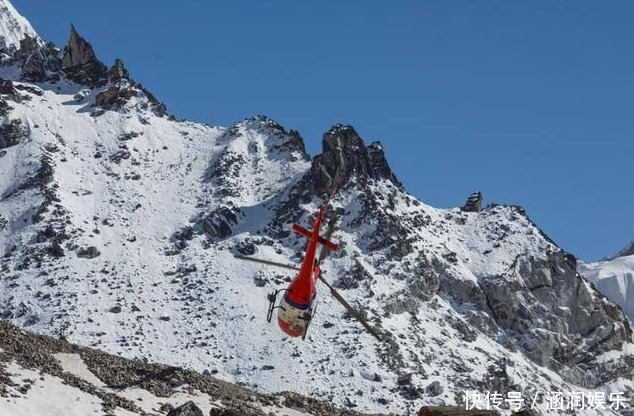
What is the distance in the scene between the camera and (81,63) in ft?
586

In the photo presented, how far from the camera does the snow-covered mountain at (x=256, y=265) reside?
352 feet

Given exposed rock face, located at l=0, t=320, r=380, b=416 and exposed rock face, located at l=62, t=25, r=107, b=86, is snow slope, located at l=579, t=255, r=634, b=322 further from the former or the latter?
exposed rock face, located at l=0, t=320, r=380, b=416

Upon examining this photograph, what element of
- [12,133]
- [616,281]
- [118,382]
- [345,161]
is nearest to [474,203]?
[345,161]

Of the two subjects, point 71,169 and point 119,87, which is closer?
point 71,169

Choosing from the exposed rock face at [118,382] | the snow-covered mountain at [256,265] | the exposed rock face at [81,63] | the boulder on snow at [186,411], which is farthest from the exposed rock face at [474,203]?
the boulder on snow at [186,411]

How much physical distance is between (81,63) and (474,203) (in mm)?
76344

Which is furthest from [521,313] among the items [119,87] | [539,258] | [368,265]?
[119,87]

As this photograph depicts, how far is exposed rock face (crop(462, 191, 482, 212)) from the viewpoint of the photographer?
159750 millimetres

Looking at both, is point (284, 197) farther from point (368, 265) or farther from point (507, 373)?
point (507, 373)

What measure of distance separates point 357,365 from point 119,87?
83.7 metres

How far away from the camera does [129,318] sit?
110 metres

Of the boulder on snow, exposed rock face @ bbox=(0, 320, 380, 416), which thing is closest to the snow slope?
exposed rock face @ bbox=(0, 320, 380, 416)

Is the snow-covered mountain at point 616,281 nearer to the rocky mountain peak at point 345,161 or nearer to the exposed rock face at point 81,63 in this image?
the rocky mountain peak at point 345,161

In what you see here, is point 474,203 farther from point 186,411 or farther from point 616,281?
point 186,411
